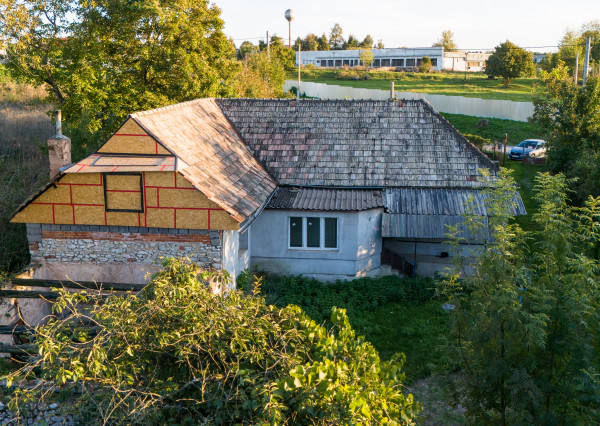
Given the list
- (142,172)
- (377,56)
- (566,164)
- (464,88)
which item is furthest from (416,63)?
(142,172)

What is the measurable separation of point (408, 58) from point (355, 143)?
2676 inches

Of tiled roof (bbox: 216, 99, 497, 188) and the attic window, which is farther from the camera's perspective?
tiled roof (bbox: 216, 99, 497, 188)

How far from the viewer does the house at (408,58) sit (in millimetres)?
79363

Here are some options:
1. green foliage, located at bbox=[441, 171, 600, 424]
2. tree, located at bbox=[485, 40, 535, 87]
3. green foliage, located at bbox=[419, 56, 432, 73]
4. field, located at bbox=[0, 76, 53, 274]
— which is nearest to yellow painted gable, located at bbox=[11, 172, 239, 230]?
field, located at bbox=[0, 76, 53, 274]

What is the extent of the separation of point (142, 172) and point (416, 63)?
73583mm

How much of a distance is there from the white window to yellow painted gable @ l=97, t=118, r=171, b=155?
197 inches

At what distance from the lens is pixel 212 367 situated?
7.45 m

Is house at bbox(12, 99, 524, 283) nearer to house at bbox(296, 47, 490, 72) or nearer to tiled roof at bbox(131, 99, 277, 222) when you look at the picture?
tiled roof at bbox(131, 99, 277, 222)

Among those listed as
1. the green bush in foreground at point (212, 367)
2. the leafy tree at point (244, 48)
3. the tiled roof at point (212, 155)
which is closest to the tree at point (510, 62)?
the leafy tree at point (244, 48)

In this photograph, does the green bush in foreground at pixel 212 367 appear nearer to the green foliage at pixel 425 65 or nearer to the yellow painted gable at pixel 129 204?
the yellow painted gable at pixel 129 204

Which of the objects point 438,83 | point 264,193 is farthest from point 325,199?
point 438,83

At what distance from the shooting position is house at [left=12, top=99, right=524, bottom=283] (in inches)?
532

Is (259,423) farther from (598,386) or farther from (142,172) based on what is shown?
(142,172)

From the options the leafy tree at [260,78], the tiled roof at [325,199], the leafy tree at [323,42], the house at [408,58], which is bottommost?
the tiled roof at [325,199]
